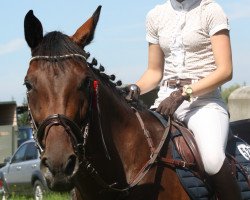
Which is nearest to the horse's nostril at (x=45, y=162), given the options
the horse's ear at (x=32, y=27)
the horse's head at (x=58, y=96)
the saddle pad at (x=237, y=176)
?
the horse's head at (x=58, y=96)

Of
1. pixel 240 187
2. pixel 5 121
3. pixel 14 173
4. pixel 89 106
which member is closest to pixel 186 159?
pixel 240 187

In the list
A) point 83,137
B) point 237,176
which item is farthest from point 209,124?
point 83,137

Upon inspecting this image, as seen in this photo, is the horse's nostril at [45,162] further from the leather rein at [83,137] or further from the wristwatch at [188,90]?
the wristwatch at [188,90]

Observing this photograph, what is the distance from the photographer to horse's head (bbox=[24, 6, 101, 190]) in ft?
13.0

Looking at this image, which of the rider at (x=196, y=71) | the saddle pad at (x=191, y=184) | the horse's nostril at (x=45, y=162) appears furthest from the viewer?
the rider at (x=196, y=71)

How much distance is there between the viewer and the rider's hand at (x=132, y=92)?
513 cm

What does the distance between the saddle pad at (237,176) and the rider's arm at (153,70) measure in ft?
2.54

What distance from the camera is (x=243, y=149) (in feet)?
18.0

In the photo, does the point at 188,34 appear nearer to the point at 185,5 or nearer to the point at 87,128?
the point at 185,5

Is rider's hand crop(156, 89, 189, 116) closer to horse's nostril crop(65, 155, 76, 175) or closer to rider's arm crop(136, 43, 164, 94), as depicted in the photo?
rider's arm crop(136, 43, 164, 94)

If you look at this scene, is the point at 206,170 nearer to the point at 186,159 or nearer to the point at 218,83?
the point at 186,159

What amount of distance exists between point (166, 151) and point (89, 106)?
0.88 m

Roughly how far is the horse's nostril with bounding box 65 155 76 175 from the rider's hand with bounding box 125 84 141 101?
1180mm

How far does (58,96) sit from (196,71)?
1.50 meters
